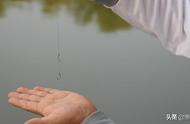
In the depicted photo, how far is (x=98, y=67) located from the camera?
124 inches

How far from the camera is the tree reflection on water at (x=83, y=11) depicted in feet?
14.0

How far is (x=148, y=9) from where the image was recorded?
80cm

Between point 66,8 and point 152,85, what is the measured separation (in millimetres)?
2071

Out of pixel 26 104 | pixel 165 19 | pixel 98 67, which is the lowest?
pixel 98 67

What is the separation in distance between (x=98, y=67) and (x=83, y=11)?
68.8 inches

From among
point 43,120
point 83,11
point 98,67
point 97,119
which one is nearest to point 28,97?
point 43,120

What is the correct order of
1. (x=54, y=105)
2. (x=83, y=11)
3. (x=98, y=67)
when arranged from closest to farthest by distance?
(x=54, y=105) < (x=98, y=67) < (x=83, y=11)

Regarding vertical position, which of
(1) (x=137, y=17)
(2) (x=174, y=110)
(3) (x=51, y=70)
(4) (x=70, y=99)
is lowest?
(2) (x=174, y=110)

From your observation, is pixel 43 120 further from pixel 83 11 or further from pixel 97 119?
pixel 83 11

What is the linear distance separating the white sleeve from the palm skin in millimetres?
305

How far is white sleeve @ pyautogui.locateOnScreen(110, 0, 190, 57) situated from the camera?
0.79 meters

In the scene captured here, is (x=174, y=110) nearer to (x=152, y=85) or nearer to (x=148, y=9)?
(x=152, y=85)

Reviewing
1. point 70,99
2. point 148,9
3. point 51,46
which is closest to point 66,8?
point 51,46

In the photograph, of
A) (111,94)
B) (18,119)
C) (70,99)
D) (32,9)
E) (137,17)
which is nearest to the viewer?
(137,17)
